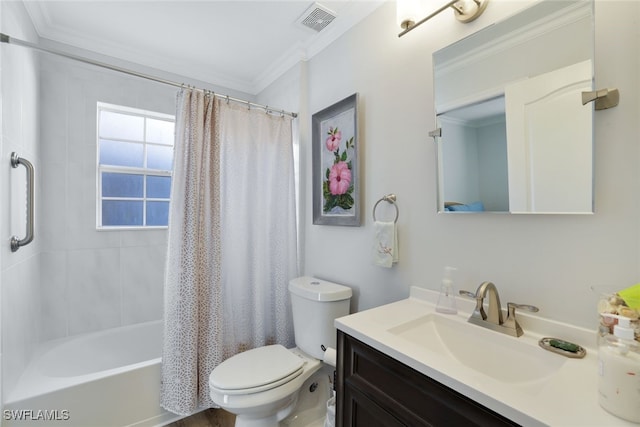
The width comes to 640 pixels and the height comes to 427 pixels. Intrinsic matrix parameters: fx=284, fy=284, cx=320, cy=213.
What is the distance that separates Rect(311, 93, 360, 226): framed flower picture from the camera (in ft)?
5.45

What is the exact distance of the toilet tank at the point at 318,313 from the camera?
1592 millimetres

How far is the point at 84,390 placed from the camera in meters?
1.48

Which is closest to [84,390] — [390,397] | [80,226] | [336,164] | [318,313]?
[80,226]

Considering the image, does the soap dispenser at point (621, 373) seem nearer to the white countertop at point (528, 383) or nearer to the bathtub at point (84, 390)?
the white countertop at point (528, 383)

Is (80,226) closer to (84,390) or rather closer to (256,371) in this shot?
(84,390)

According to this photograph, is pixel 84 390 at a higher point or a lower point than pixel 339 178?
lower

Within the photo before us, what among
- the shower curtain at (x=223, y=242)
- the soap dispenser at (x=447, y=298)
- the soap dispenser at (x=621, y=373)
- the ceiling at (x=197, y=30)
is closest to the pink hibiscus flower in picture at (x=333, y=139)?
the shower curtain at (x=223, y=242)

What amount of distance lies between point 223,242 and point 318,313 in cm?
76

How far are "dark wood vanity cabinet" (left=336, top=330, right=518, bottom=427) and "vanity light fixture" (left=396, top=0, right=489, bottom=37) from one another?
130cm

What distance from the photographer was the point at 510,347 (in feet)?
2.96

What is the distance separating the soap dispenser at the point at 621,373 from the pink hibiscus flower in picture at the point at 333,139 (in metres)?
1.45

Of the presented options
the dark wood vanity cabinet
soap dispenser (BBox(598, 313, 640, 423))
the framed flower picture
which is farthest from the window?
soap dispenser (BBox(598, 313, 640, 423))

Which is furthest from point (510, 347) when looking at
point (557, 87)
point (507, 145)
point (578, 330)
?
point (557, 87)

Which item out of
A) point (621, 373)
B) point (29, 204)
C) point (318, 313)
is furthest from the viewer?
point (318, 313)
